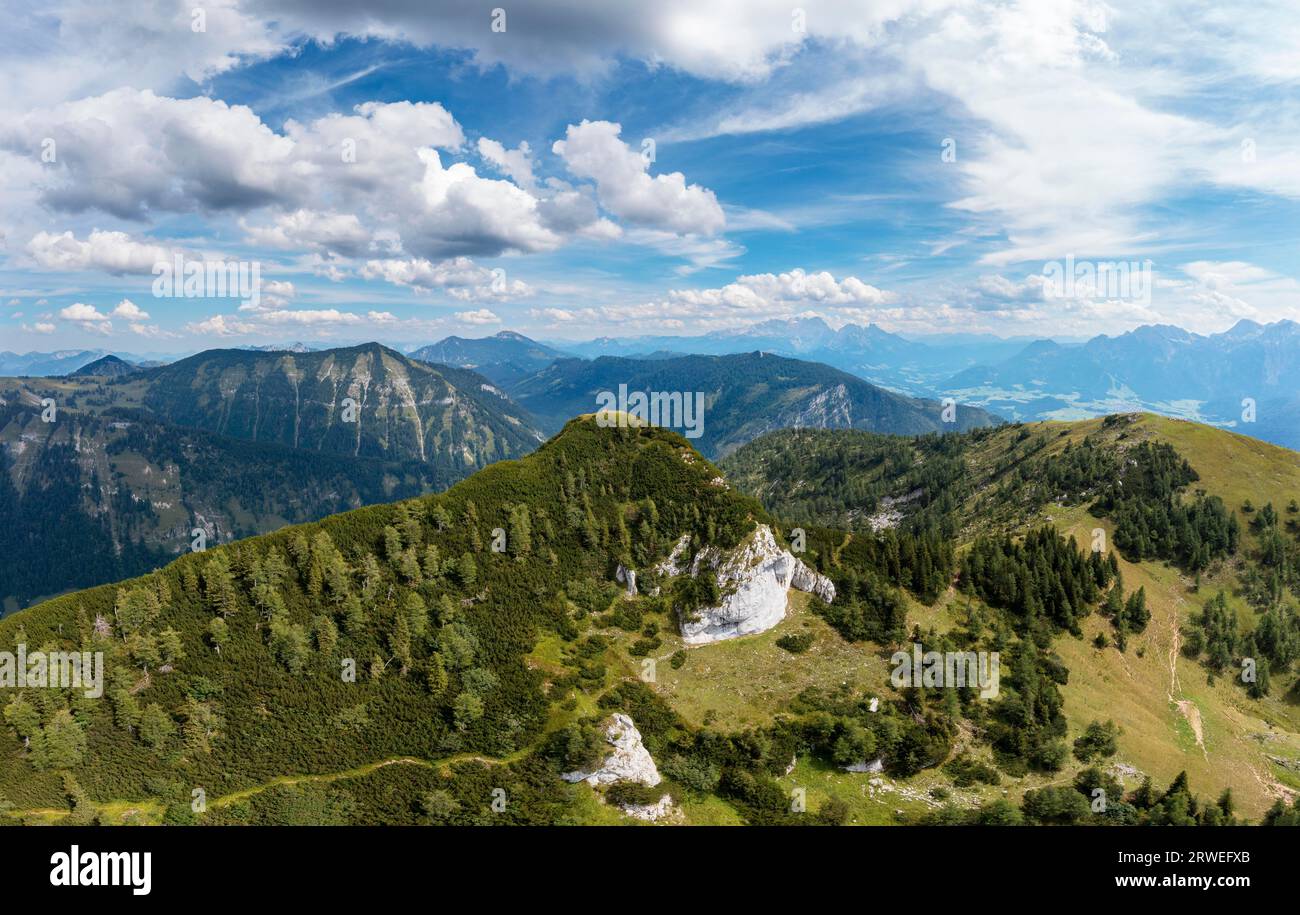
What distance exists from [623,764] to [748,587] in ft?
115

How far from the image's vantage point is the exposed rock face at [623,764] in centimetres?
7469

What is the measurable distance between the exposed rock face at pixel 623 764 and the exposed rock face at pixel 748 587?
76.6ft

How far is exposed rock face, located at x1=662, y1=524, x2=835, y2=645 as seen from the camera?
98.4 meters

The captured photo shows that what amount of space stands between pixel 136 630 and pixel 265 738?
24.3 meters

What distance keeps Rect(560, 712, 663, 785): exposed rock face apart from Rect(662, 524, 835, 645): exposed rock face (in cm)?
2336

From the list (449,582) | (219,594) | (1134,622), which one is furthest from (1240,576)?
(219,594)

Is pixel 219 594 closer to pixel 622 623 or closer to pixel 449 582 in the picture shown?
pixel 449 582

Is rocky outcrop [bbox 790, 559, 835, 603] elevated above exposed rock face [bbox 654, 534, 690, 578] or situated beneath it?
situated beneath

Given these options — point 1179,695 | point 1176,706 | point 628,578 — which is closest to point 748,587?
point 628,578

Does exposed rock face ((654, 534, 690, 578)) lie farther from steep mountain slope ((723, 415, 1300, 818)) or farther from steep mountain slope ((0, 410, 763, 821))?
steep mountain slope ((723, 415, 1300, 818))

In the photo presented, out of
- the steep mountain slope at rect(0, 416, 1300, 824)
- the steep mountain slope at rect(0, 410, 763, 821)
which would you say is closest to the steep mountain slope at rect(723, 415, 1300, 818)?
the steep mountain slope at rect(0, 416, 1300, 824)

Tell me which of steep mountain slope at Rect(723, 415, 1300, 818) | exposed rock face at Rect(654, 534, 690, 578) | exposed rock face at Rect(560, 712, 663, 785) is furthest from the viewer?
exposed rock face at Rect(654, 534, 690, 578)

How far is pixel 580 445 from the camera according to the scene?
417 feet

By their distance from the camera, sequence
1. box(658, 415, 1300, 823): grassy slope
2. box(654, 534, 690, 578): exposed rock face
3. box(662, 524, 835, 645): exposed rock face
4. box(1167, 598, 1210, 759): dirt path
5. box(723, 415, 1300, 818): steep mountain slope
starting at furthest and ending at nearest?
box(654, 534, 690, 578): exposed rock face < box(662, 524, 835, 645): exposed rock face < box(1167, 598, 1210, 759): dirt path < box(723, 415, 1300, 818): steep mountain slope < box(658, 415, 1300, 823): grassy slope
